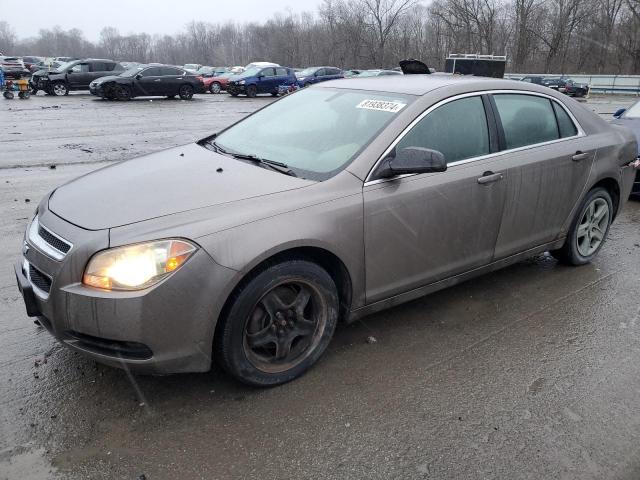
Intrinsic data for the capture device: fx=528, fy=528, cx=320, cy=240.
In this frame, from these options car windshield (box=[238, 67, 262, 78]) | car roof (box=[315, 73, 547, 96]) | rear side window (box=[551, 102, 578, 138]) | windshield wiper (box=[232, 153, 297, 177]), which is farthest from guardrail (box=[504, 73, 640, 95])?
windshield wiper (box=[232, 153, 297, 177])

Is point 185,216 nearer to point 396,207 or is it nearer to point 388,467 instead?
point 396,207

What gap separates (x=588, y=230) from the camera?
4.75m

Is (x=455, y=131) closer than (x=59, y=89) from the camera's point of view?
Yes

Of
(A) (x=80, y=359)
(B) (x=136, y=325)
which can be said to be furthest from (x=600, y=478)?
(A) (x=80, y=359)

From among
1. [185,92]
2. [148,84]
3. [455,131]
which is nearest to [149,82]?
[148,84]

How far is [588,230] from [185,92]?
888 inches

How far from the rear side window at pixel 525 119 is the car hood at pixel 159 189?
177 cm

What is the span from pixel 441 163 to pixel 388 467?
1.67 m

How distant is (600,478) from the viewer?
94.0 inches

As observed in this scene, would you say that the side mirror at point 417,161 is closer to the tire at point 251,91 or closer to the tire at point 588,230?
the tire at point 588,230

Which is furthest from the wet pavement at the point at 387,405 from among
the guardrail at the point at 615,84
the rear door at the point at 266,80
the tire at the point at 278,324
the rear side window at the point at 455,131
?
the guardrail at the point at 615,84

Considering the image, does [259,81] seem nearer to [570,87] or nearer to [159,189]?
[570,87]

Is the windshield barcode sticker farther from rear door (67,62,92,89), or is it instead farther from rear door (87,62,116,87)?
rear door (67,62,92,89)

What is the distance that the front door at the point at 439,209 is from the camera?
3172 millimetres
